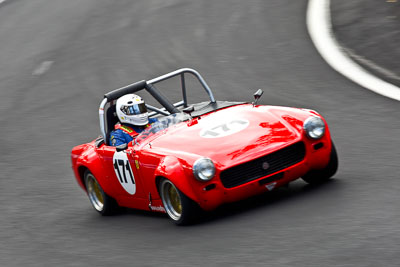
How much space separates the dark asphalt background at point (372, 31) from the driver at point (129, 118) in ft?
16.6

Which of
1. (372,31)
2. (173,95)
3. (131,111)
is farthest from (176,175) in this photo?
(372,31)

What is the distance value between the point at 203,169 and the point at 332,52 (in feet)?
27.2

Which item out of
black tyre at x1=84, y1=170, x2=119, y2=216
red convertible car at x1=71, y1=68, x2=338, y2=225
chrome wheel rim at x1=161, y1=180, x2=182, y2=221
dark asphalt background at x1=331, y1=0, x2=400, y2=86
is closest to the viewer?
red convertible car at x1=71, y1=68, x2=338, y2=225

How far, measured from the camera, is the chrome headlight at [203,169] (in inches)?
271

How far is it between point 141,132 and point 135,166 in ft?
1.84

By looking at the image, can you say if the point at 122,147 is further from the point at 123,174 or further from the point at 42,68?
the point at 42,68

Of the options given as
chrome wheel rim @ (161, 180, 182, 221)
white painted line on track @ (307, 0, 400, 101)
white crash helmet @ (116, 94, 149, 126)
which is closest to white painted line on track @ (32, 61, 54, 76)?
white painted line on track @ (307, 0, 400, 101)

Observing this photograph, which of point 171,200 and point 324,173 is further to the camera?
point 324,173

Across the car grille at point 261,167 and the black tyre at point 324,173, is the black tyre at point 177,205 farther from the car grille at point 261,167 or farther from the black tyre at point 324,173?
the black tyre at point 324,173

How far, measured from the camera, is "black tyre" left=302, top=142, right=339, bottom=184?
7637 mm

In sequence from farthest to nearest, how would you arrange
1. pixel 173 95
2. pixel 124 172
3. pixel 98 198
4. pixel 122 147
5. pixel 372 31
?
pixel 372 31 → pixel 173 95 → pixel 98 198 → pixel 124 172 → pixel 122 147

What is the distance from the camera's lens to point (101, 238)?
771cm

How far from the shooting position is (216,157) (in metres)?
7.06

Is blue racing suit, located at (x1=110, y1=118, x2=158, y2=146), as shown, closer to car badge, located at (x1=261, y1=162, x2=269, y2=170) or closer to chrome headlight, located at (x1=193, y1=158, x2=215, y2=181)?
chrome headlight, located at (x1=193, y1=158, x2=215, y2=181)
